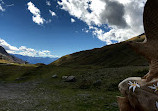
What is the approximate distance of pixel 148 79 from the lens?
25.1ft

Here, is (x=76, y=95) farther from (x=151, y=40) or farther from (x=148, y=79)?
(x=151, y=40)

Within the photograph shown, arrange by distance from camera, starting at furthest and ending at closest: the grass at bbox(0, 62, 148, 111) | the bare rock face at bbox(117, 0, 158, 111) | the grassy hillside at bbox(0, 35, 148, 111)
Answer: the grassy hillside at bbox(0, 35, 148, 111), the grass at bbox(0, 62, 148, 111), the bare rock face at bbox(117, 0, 158, 111)

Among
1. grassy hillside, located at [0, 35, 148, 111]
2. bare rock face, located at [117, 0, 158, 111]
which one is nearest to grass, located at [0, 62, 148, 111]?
grassy hillside, located at [0, 35, 148, 111]

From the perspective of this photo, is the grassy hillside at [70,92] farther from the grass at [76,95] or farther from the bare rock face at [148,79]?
the bare rock face at [148,79]

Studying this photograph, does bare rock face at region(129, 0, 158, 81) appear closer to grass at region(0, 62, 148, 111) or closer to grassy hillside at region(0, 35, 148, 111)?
grassy hillside at region(0, 35, 148, 111)

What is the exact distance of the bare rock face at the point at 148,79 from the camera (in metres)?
6.90

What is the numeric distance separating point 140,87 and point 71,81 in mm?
29384

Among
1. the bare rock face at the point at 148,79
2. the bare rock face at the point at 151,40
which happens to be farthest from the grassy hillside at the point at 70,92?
the bare rock face at the point at 148,79

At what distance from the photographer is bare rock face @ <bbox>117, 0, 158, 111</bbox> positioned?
690 centimetres

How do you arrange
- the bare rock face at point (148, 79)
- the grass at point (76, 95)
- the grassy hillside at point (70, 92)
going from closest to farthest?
the bare rock face at point (148, 79), the grass at point (76, 95), the grassy hillside at point (70, 92)

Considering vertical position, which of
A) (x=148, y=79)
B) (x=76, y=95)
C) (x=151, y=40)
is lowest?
(x=76, y=95)

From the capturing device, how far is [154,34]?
7.40 metres

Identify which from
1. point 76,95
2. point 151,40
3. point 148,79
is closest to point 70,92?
point 76,95

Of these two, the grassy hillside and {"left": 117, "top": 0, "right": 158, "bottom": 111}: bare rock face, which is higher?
{"left": 117, "top": 0, "right": 158, "bottom": 111}: bare rock face
